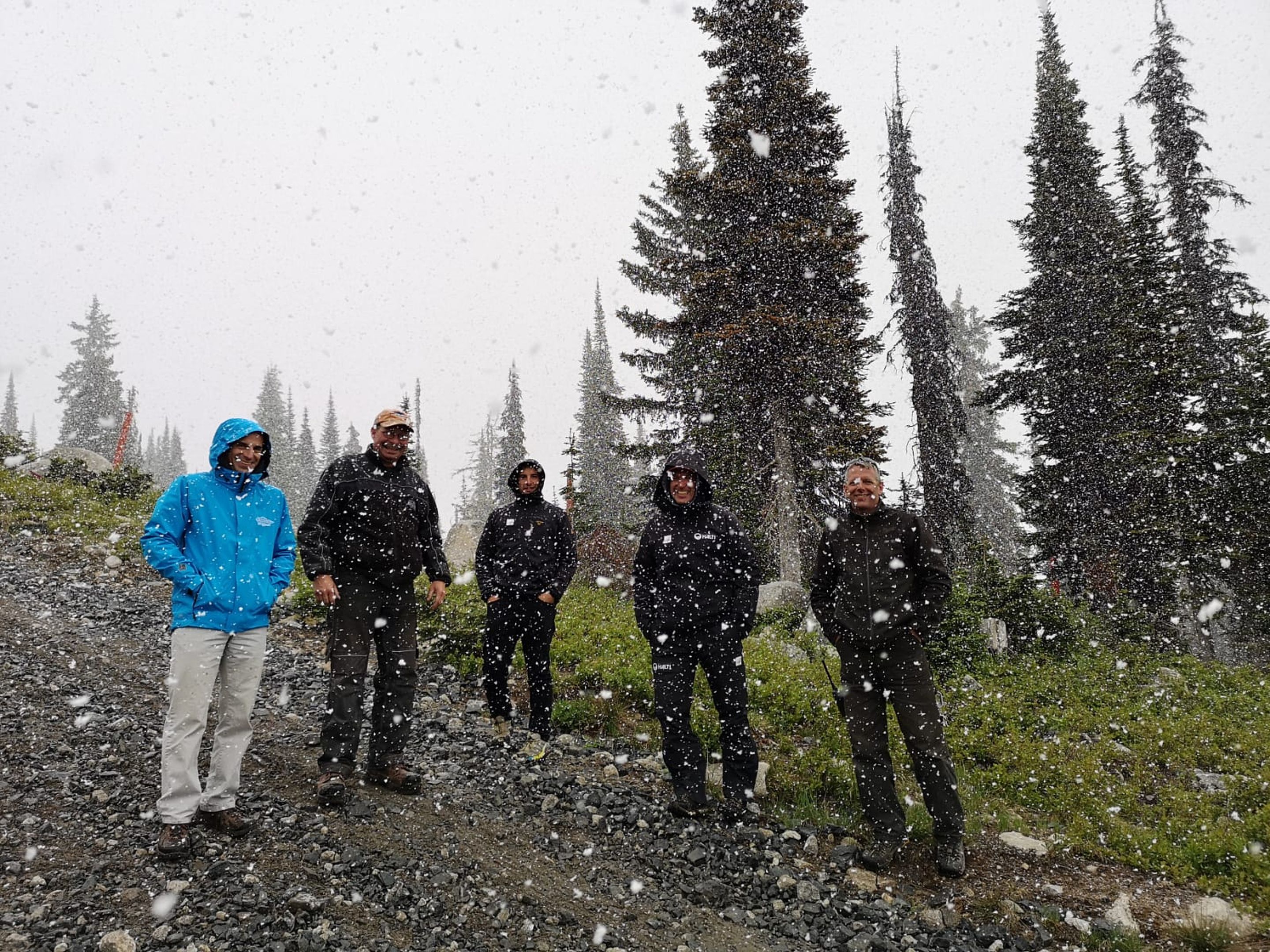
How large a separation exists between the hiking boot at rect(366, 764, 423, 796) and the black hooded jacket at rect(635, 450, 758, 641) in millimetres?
2234

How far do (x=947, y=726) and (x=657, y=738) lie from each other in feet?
13.1

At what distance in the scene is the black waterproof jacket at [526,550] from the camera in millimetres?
6562

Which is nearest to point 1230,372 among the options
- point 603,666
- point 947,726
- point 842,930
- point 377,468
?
point 947,726

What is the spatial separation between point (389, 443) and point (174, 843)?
10.1ft

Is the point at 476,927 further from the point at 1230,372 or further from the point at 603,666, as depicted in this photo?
the point at 1230,372

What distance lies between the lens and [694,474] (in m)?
5.55

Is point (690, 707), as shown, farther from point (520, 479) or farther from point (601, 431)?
point (601, 431)

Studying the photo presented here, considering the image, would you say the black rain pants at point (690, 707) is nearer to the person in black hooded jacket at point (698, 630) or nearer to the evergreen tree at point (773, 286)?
the person in black hooded jacket at point (698, 630)

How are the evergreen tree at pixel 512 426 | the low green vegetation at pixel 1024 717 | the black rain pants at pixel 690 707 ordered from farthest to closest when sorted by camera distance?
1. the evergreen tree at pixel 512 426
2. the low green vegetation at pixel 1024 717
3. the black rain pants at pixel 690 707

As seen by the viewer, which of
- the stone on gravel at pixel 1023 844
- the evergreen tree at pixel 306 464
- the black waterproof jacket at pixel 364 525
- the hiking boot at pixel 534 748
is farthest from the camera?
the evergreen tree at pixel 306 464

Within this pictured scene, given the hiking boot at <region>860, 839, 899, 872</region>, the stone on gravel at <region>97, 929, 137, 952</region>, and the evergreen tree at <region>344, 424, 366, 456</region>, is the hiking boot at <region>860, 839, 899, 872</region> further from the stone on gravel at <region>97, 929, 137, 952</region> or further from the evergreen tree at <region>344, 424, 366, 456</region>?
the evergreen tree at <region>344, 424, 366, 456</region>

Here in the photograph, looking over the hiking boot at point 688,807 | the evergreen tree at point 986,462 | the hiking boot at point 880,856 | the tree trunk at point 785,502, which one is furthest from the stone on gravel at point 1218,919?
the evergreen tree at point 986,462

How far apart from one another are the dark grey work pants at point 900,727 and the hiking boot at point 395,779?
355 centimetres

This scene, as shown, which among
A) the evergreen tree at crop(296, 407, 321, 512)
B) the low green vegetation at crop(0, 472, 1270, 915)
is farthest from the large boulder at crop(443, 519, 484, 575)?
the evergreen tree at crop(296, 407, 321, 512)
